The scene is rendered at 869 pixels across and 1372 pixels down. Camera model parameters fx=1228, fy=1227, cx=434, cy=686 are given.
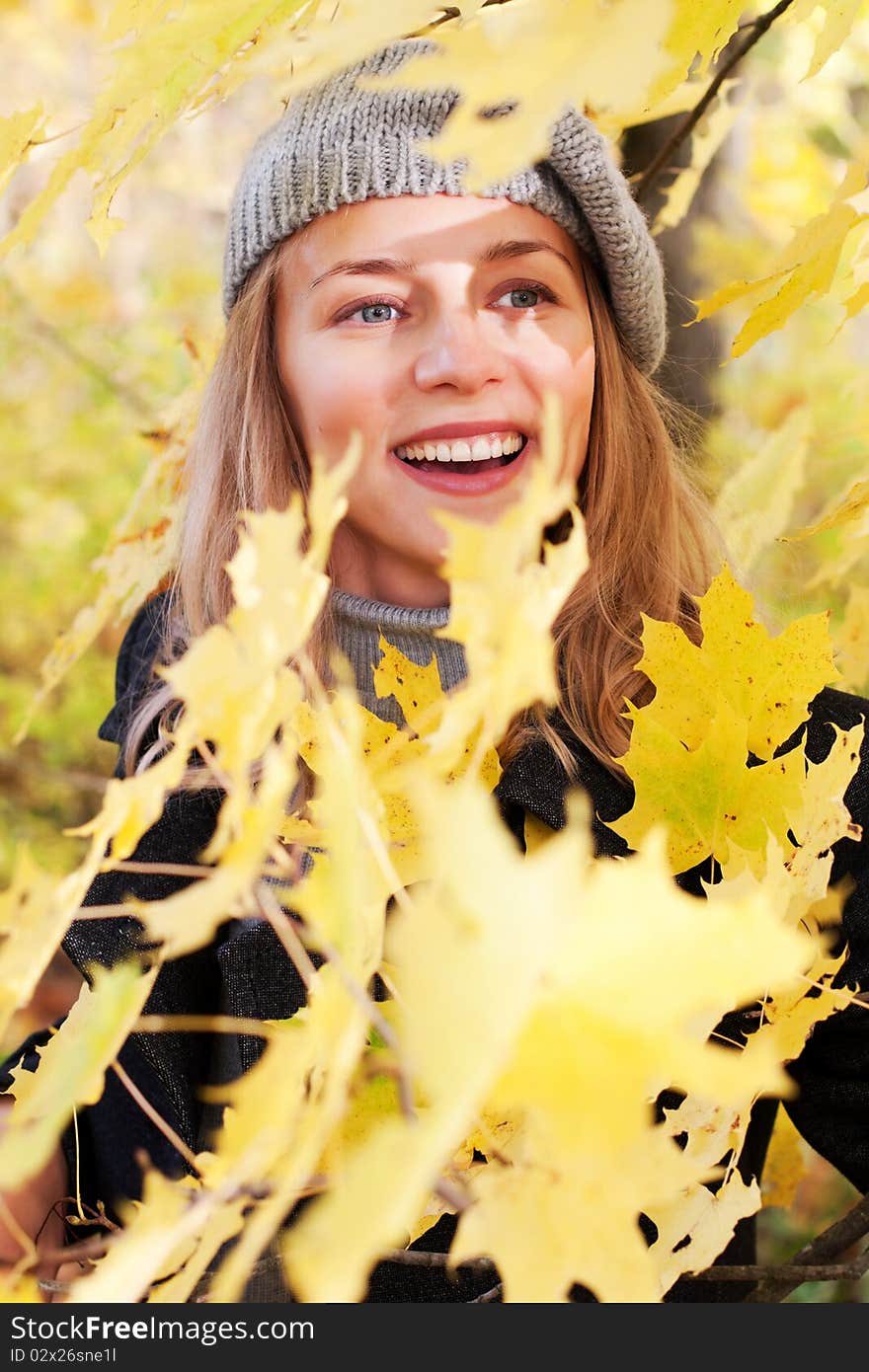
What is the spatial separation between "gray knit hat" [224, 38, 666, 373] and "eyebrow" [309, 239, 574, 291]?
3 centimetres

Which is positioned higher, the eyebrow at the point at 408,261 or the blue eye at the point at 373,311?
the eyebrow at the point at 408,261

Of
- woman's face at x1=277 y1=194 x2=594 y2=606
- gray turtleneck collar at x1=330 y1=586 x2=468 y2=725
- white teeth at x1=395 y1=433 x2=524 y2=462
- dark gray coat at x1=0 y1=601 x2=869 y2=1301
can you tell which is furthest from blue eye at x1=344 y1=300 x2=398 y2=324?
dark gray coat at x1=0 y1=601 x2=869 y2=1301

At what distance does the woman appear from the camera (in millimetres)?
925

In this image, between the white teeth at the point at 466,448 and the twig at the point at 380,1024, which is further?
the white teeth at the point at 466,448

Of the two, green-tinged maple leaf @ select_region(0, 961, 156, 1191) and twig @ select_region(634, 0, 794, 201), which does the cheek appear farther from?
green-tinged maple leaf @ select_region(0, 961, 156, 1191)

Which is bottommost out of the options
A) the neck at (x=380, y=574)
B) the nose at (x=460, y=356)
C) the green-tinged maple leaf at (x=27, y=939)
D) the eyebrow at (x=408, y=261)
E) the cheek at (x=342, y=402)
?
the neck at (x=380, y=574)

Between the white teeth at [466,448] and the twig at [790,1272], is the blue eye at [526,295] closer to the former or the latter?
the white teeth at [466,448]

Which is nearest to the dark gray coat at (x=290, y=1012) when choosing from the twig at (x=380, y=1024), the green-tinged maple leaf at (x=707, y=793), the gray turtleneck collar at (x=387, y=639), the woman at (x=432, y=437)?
the woman at (x=432, y=437)

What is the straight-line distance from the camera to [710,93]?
3.04ft

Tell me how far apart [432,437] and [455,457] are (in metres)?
0.02

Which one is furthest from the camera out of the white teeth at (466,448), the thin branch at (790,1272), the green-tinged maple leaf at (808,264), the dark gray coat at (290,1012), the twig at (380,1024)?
the white teeth at (466,448)

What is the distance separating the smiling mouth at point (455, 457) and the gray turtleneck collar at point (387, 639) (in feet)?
0.42

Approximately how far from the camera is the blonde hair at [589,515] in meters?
1.00

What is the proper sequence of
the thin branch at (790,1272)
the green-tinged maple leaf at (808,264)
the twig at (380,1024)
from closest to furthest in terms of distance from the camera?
the twig at (380,1024) → the thin branch at (790,1272) → the green-tinged maple leaf at (808,264)
